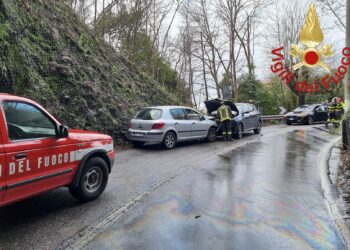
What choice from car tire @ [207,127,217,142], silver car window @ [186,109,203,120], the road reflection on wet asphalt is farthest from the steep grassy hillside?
the road reflection on wet asphalt

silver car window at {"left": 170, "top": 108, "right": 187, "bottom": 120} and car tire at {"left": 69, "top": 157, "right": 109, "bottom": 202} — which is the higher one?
silver car window at {"left": 170, "top": 108, "right": 187, "bottom": 120}

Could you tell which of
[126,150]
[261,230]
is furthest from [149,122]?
[261,230]

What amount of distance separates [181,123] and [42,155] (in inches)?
315

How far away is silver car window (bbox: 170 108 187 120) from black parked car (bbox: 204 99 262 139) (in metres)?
2.65

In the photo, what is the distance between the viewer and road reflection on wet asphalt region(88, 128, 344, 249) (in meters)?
3.74

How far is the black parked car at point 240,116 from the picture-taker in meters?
14.2

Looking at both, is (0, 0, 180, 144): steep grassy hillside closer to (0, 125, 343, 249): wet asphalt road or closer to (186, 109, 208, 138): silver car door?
(186, 109, 208, 138): silver car door

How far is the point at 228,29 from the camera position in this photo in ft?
93.5

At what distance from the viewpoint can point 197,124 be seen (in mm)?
12719

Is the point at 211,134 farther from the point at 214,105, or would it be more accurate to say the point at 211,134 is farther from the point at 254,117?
the point at 254,117

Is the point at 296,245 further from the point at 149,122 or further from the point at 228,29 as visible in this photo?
the point at 228,29

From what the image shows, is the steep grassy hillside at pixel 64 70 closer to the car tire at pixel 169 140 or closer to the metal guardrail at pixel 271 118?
the car tire at pixel 169 140

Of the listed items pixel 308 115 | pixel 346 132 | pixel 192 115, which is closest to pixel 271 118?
pixel 308 115

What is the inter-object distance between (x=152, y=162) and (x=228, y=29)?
22918mm
